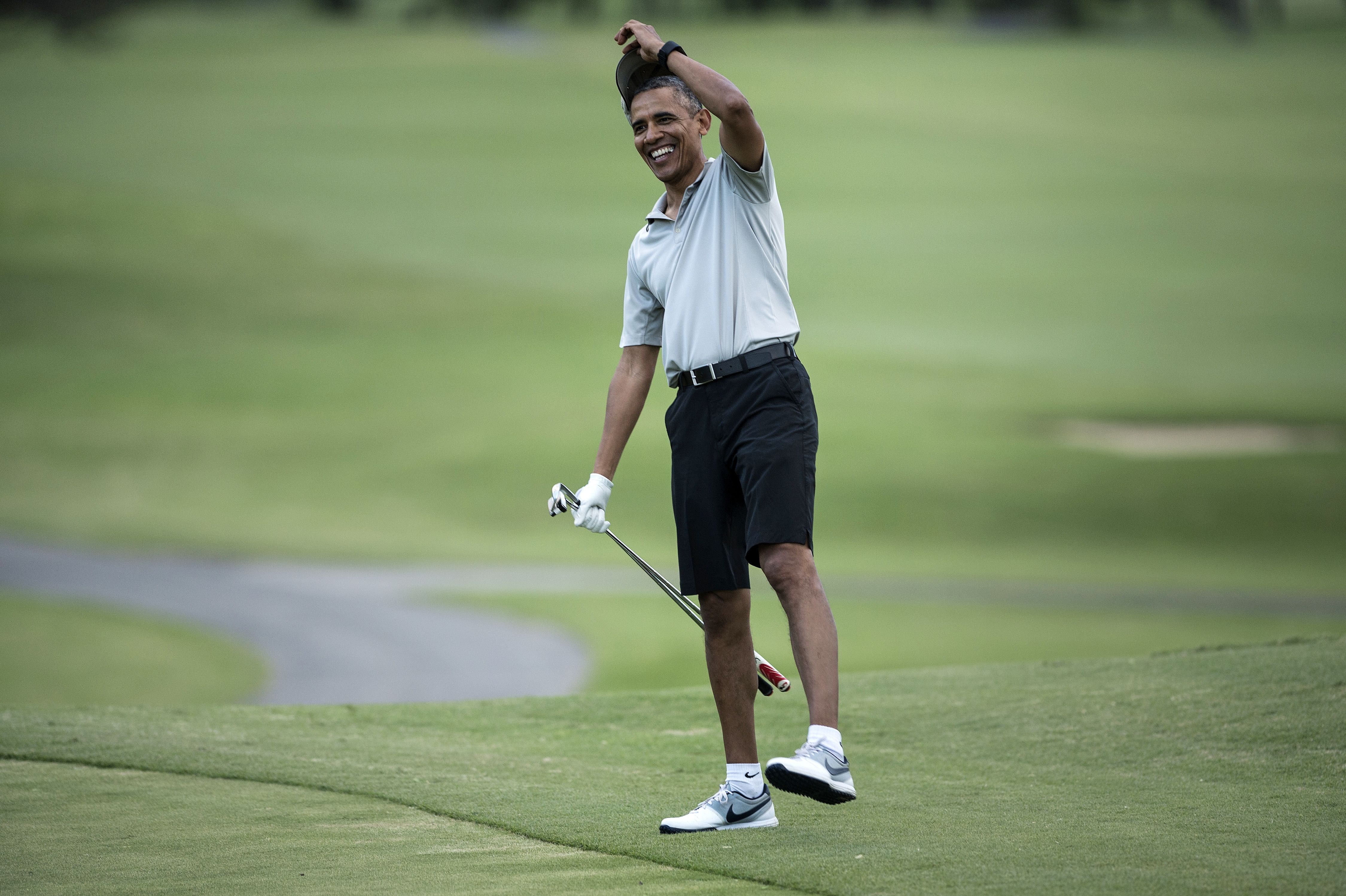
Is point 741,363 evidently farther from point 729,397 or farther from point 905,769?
point 905,769

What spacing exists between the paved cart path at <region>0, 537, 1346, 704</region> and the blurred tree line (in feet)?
113

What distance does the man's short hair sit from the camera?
4.28m

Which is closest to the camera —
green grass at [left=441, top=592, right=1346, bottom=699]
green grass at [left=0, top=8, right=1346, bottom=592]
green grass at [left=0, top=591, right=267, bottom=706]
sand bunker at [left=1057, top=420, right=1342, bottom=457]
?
green grass at [left=0, top=591, right=267, bottom=706]

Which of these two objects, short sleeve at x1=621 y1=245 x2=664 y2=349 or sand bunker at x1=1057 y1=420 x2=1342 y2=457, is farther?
sand bunker at x1=1057 y1=420 x2=1342 y2=457

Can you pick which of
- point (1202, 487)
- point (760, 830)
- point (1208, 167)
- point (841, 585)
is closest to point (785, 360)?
point (760, 830)

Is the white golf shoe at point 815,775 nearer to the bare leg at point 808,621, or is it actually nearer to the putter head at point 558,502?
the bare leg at point 808,621

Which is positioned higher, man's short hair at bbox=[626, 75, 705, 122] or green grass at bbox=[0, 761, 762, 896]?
man's short hair at bbox=[626, 75, 705, 122]

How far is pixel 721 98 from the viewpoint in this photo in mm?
3975

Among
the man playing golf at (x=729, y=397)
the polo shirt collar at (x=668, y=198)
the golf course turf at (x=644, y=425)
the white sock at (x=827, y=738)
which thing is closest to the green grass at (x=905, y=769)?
the golf course turf at (x=644, y=425)

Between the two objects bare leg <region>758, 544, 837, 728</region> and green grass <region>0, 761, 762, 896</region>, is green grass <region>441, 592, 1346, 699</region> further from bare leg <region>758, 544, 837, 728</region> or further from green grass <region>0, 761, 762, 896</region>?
bare leg <region>758, 544, 837, 728</region>

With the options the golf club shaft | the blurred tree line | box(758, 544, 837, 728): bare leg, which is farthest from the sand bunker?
the blurred tree line

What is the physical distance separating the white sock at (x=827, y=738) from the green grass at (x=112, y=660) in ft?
28.7

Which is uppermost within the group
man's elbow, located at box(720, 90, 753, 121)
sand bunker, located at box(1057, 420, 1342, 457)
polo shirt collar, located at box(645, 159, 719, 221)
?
man's elbow, located at box(720, 90, 753, 121)

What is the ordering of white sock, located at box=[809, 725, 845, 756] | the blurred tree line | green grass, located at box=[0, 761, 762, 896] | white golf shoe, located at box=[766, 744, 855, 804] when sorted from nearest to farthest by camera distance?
green grass, located at box=[0, 761, 762, 896], white golf shoe, located at box=[766, 744, 855, 804], white sock, located at box=[809, 725, 845, 756], the blurred tree line
